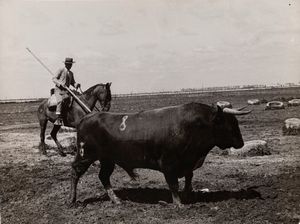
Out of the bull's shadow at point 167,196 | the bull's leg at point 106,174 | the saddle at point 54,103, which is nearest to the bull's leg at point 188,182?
the bull's shadow at point 167,196

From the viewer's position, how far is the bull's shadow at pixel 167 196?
772 cm

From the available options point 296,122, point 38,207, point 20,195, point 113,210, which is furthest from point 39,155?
point 296,122

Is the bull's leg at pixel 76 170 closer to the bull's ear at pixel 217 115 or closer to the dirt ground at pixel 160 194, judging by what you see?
the dirt ground at pixel 160 194

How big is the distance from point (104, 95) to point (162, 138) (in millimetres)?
5894

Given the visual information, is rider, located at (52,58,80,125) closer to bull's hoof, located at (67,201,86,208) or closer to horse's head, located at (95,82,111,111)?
horse's head, located at (95,82,111,111)

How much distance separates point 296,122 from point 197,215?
10467 millimetres

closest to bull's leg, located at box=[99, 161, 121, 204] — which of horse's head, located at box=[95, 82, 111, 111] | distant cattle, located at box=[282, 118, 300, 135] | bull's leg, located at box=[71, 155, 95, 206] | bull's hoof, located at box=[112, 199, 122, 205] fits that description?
bull's hoof, located at box=[112, 199, 122, 205]

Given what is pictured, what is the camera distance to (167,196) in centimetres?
812

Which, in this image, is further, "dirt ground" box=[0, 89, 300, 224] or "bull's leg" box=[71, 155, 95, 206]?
"bull's leg" box=[71, 155, 95, 206]

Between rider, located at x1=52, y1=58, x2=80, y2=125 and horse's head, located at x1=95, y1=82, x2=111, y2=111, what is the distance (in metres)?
0.72

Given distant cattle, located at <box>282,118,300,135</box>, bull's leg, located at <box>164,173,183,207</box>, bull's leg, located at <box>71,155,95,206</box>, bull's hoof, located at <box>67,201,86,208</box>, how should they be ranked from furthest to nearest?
distant cattle, located at <box>282,118,300,135</box>, bull's leg, located at <box>71,155,95,206</box>, bull's hoof, located at <box>67,201,86,208</box>, bull's leg, located at <box>164,173,183,207</box>

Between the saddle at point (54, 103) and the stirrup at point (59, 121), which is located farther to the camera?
the stirrup at point (59, 121)

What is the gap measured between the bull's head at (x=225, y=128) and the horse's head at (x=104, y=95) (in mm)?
5955

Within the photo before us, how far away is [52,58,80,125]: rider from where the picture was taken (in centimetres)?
1238
